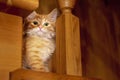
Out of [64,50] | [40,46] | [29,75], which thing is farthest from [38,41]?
[29,75]

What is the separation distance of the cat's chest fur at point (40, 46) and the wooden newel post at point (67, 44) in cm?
4

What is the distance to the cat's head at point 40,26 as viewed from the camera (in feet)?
3.92

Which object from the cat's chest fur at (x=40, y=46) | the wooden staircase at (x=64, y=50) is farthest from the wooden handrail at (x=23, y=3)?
the cat's chest fur at (x=40, y=46)

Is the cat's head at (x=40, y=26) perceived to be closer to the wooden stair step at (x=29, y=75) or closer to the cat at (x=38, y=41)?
the cat at (x=38, y=41)

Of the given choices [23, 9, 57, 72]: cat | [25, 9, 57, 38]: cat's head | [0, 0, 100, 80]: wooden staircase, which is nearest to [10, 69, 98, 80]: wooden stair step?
[0, 0, 100, 80]: wooden staircase

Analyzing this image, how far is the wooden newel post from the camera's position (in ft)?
3.74

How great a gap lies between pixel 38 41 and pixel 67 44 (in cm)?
13

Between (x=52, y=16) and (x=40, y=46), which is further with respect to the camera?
(x=52, y=16)

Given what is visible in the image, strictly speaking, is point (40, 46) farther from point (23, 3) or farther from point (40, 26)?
point (23, 3)

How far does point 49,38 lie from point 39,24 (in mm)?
82

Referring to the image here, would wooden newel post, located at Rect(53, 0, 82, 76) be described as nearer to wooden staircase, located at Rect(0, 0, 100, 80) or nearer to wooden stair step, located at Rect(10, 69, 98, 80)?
wooden staircase, located at Rect(0, 0, 100, 80)

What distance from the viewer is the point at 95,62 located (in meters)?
1.60

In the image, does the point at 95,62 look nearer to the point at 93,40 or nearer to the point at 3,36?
the point at 93,40

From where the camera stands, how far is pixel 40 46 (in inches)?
46.0
